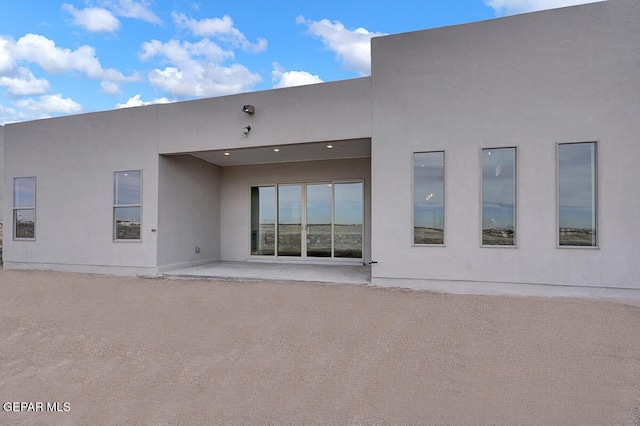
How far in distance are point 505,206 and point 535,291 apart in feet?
4.82

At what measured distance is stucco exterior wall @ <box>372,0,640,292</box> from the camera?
5.41 m

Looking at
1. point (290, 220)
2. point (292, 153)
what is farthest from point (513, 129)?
point (290, 220)

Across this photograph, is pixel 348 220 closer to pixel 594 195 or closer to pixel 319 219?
pixel 319 219

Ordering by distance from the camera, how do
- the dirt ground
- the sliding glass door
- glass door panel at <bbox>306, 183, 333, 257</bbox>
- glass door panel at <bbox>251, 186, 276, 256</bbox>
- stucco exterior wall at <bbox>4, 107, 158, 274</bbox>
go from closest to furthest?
the dirt ground → stucco exterior wall at <bbox>4, 107, 158, 274</bbox> → the sliding glass door → glass door panel at <bbox>306, 183, 333, 257</bbox> → glass door panel at <bbox>251, 186, 276, 256</bbox>

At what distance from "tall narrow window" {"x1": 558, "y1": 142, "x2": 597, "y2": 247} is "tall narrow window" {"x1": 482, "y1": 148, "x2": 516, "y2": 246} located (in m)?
0.69

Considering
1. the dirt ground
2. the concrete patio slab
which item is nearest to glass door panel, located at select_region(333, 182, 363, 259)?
the concrete patio slab

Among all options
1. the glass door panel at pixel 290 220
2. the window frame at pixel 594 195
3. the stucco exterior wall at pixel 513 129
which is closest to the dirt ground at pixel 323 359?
the stucco exterior wall at pixel 513 129

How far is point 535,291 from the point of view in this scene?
224 inches

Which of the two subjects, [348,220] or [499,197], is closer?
[499,197]

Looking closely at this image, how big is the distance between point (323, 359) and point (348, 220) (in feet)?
18.4

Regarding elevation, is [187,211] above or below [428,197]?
below

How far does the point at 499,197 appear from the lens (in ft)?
19.5

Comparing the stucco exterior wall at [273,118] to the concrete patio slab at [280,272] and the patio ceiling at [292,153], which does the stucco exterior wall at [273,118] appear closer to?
the patio ceiling at [292,153]

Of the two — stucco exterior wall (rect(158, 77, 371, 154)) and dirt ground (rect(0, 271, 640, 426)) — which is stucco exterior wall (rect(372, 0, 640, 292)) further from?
dirt ground (rect(0, 271, 640, 426))
